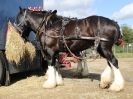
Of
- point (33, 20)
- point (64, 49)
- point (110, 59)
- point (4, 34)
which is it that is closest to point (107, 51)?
point (110, 59)

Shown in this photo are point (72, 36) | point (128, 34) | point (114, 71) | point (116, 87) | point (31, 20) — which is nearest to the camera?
point (116, 87)

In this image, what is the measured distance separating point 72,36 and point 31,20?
159 cm

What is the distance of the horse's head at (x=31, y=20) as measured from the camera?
1252 centimetres

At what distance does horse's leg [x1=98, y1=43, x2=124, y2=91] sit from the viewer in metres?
11.1

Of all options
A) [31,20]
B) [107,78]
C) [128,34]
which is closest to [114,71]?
[107,78]

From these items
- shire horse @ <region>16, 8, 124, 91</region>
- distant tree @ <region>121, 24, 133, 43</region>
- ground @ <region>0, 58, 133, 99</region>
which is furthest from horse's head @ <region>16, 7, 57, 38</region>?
distant tree @ <region>121, 24, 133, 43</region>

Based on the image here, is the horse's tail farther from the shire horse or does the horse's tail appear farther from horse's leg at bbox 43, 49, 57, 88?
horse's leg at bbox 43, 49, 57, 88

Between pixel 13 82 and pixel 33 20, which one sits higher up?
pixel 33 20

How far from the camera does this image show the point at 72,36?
466 inches

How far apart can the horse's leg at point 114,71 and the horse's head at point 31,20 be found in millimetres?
2018

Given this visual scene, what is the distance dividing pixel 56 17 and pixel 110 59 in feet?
7.42

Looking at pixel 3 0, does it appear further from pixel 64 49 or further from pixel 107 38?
pixel 107 38

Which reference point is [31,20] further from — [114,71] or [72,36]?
[114,71]

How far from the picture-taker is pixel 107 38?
11.3m
